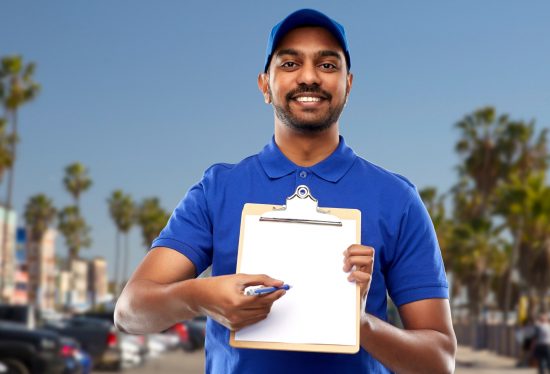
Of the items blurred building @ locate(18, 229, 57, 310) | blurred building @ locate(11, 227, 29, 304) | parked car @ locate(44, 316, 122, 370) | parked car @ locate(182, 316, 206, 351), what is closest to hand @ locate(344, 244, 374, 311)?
parked car @ locate(44, 316, 122, 370)

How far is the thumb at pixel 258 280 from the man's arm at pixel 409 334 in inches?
7.6

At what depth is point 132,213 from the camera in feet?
308

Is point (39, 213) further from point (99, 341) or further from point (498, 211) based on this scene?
point (99, 341)

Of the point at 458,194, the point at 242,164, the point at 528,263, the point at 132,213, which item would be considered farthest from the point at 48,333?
the point at 132,213

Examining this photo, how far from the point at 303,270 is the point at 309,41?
59 centimetres

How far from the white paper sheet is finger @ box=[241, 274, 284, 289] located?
10cm

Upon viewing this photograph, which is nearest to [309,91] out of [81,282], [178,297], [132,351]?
[178,297]

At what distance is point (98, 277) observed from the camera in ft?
523

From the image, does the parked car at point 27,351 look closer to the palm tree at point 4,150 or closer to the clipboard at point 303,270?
the clipboard at point 303,270

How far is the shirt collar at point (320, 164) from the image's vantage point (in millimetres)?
2502

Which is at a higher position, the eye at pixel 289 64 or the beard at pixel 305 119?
the eye at pixel 289 64

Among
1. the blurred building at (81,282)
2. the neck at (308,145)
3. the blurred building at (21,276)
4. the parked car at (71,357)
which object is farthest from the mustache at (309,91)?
the blurred building at (81,282)

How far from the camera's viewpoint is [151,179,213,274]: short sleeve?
245 centimetres

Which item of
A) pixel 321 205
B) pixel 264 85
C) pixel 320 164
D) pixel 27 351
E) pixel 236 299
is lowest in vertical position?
pixel 27 351
